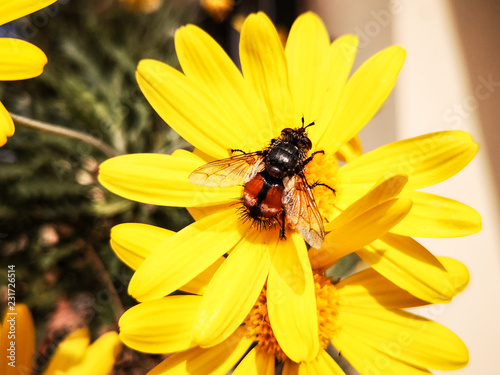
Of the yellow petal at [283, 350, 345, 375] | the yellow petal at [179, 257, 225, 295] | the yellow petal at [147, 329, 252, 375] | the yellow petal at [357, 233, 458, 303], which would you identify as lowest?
the yellow petal at [147, 329, 252, 375]

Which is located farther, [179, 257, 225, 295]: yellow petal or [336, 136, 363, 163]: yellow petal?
[336, 136, 363, 163]: yellow petal

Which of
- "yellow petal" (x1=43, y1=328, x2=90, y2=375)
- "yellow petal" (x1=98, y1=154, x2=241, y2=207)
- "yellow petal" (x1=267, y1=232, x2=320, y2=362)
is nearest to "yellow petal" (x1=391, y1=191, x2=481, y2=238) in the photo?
"yellow petal" (x1=267, y1=232, x2=320, y2=362)

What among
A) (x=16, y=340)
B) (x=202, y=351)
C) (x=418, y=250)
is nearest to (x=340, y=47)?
(x=418, y=250)

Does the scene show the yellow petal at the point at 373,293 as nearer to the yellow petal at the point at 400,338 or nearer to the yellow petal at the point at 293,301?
the yellow petal at the point at 400,338

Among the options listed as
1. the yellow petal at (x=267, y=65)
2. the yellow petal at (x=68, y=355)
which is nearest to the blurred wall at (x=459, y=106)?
the yellow petal at (x=267, y=65)

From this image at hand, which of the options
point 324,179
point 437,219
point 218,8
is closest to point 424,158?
point 437,219

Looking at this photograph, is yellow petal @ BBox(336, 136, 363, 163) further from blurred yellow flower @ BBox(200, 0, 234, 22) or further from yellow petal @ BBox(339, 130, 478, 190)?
blurred yellow flower @ BBox(200, 0, 234, 22)

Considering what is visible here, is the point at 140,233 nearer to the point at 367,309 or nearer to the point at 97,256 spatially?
the point at 367,309

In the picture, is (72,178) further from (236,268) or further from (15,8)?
(236,268)
